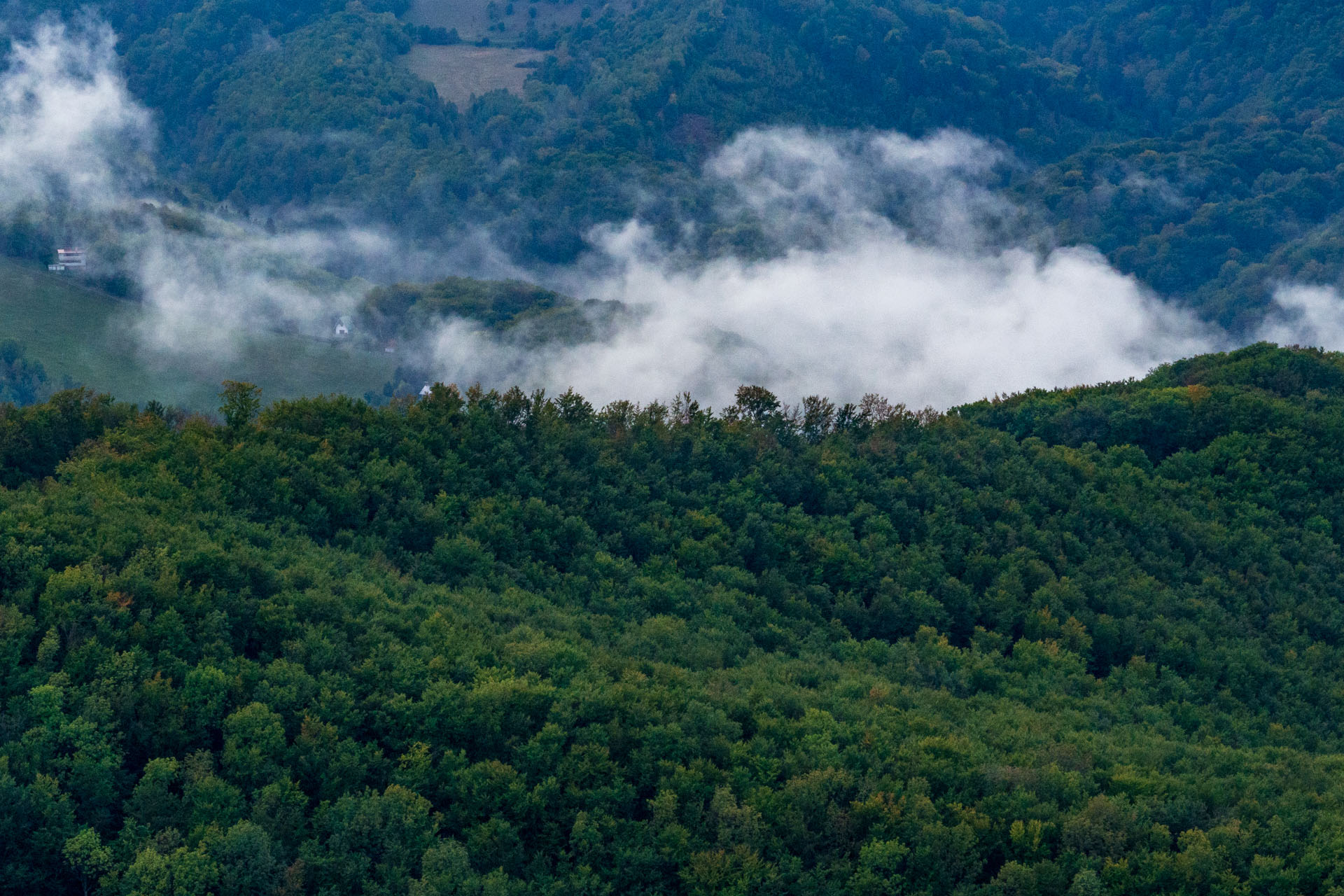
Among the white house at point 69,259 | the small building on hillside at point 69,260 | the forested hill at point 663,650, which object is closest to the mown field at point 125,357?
the small building on hillside at point 69,260

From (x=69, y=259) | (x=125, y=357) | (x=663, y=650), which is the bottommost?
(x=663, y=650)

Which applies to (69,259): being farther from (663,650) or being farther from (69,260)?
(663,650)

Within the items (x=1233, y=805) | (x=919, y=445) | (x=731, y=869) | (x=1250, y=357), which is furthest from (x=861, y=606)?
(x=1250, y=357)

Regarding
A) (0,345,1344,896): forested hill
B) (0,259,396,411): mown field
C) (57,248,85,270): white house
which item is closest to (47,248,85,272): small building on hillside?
(57,248,85,270): white house

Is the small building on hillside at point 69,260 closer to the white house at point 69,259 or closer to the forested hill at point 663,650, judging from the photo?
the white house at point 69,259

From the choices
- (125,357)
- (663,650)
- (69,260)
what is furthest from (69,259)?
(663,650)
